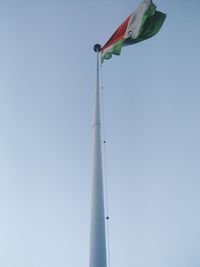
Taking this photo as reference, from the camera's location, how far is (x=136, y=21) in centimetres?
805

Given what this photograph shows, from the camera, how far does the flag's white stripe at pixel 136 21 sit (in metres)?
7.84

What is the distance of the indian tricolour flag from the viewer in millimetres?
7859

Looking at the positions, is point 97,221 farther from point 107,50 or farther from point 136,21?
point 107,50

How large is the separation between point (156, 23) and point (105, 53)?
2.15m

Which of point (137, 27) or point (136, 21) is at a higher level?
point (136, 21)

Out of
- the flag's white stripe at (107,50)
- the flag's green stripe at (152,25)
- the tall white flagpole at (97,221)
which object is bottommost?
the tall white flagpole at (97,221)

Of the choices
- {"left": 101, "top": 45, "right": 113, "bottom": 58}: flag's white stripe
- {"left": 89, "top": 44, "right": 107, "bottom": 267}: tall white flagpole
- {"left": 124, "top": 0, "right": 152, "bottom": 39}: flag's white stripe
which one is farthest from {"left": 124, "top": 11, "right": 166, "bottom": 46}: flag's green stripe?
Answer: {"left": 89, "top": 44, "right": 107, "bottom": 267}: tall white flagpole

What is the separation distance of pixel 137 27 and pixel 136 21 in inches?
13.0

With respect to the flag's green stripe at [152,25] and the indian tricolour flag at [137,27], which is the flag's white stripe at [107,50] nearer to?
the indian tricolour flag at [137,27]

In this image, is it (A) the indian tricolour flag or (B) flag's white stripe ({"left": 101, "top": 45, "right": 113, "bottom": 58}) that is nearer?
(A) the indian tricolour flag

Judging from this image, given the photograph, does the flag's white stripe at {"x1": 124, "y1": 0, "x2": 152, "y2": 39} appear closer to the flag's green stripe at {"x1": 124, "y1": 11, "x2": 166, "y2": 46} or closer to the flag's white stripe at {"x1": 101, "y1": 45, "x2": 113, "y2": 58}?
the flag's green stripe at {"x1": 124, "y1": 11, "x2": 166, "y2": 46}

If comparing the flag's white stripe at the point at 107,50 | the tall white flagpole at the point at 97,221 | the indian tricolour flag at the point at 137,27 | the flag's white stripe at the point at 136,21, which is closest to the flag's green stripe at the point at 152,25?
the indian tricolour flag at the point at 137,27

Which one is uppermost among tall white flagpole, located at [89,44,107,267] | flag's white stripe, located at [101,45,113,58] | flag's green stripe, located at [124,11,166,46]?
flag's green stripe, located at [124,11,166,46]

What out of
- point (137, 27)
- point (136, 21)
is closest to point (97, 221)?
point (137, 27)
